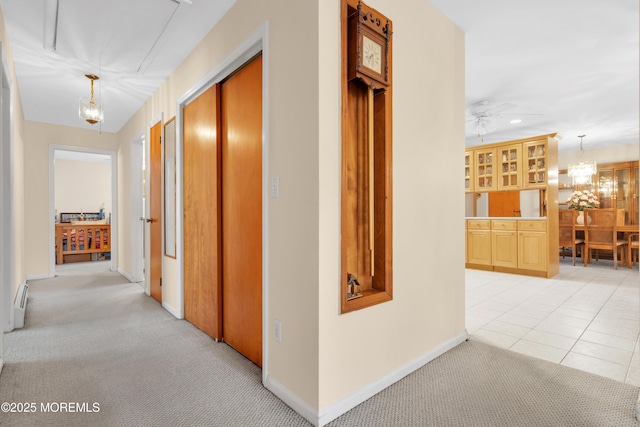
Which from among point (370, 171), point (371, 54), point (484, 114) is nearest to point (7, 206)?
point (370, 171)

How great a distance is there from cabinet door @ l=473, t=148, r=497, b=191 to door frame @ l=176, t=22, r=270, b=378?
16.9ft

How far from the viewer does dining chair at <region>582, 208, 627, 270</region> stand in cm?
563

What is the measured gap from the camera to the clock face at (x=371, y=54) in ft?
5.63

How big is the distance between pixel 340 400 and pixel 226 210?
1.52 metres

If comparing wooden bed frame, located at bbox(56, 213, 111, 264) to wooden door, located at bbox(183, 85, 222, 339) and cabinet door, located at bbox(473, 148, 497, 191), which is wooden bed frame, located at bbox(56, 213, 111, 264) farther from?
cabinet door, located at bbox(473, 148, 497, 191)

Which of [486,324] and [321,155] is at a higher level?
[321,155]

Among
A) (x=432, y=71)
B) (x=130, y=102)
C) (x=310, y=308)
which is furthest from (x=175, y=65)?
(x=310, y=308)

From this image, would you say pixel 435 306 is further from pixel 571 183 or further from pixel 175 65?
pixel 571 183

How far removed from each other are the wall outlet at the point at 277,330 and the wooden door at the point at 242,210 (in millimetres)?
283

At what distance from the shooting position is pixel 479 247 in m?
5.75

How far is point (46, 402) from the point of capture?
174cm

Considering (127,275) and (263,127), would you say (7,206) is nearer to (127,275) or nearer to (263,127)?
(127,275)

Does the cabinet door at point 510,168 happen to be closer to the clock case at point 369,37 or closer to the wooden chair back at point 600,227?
the wooden chair back at point 600,227

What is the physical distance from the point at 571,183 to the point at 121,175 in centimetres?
939
